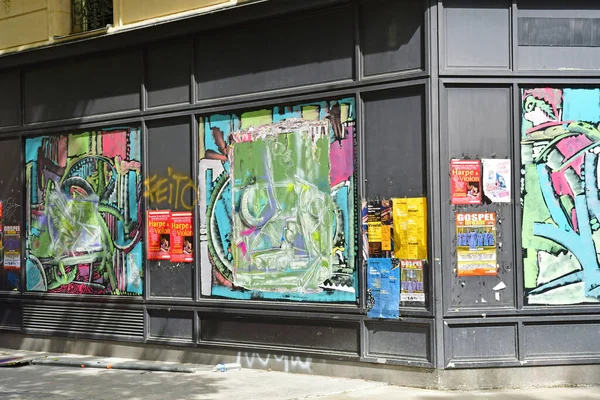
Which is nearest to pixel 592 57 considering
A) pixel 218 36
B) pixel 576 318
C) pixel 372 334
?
pixel 576 318

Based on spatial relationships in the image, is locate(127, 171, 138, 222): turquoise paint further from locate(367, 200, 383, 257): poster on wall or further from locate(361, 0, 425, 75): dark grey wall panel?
locate(361, 0, 425, 75): dark grey wall panel

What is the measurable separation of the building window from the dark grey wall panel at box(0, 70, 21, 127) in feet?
4.07

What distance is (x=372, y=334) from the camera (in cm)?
1026

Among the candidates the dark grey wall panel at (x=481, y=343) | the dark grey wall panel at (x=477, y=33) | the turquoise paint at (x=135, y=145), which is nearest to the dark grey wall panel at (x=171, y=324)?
the turquoise paint at (x=135, y=145)

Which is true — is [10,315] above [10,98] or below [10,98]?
below

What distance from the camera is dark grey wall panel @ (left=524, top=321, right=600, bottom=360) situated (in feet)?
32.2

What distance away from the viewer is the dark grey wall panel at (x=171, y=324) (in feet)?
39.4

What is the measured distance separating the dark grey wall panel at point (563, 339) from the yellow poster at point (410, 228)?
145 cm

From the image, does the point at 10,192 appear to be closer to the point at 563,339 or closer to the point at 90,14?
the point at 90,14

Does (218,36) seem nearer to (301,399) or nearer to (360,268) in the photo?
(360,268)

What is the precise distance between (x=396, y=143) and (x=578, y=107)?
2.03 m

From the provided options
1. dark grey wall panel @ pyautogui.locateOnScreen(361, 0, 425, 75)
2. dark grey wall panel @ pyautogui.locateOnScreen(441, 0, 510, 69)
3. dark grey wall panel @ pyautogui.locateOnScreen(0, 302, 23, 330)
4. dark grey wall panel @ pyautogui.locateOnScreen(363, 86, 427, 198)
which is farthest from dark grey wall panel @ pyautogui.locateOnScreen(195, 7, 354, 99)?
dark grey wall panel @ pyautogui.locateOnScreen(0, 302, 23, 330)

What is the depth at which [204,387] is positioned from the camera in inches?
402

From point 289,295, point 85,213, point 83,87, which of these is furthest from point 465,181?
point 83,87
